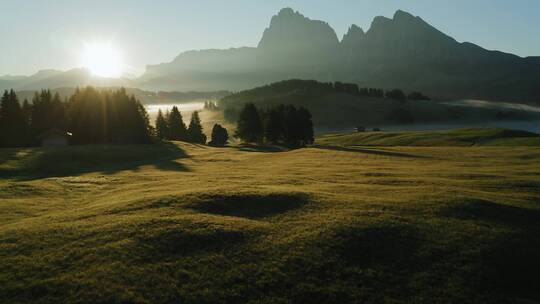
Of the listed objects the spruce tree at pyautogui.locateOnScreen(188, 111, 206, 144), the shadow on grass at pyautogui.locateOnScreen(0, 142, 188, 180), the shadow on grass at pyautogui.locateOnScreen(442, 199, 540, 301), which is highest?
the spruce tree at pyautogui.locateOnScreen(188, 111, 206, 144)

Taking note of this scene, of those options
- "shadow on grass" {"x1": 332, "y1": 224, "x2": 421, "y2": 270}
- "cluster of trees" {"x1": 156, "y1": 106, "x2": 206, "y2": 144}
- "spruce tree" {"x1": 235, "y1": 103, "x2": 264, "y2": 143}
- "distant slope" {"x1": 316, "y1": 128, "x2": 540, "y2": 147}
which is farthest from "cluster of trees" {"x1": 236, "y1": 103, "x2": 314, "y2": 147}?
"shadow on grass" {"x1": 332, "y1": 224, "x2": 421, "y2": 270}

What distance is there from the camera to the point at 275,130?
125 meters

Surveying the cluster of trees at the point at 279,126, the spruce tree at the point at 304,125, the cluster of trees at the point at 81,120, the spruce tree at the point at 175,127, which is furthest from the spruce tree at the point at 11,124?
the spruce tree at the point at 304,125

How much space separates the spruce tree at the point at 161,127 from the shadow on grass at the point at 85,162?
44910mm

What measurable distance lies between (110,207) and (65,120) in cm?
9964

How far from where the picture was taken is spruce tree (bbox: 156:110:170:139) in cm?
13700

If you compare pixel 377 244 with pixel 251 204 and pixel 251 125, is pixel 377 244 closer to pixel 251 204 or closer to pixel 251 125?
pixel 251 204

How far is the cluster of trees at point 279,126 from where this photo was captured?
4825 inches

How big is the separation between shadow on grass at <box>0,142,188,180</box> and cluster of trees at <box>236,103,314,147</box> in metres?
38.7

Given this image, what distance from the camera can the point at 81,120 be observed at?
109438 mm

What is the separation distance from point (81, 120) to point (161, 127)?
31263 mm

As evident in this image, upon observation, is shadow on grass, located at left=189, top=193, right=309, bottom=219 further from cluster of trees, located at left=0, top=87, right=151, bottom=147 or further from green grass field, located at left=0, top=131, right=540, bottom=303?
cluster of trees, located at left=0, top=87, right=151, bottom=147

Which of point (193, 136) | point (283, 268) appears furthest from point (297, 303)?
point (193, 136)

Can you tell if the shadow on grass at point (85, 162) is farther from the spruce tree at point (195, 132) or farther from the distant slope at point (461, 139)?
the distant slope at point (461, 139)
